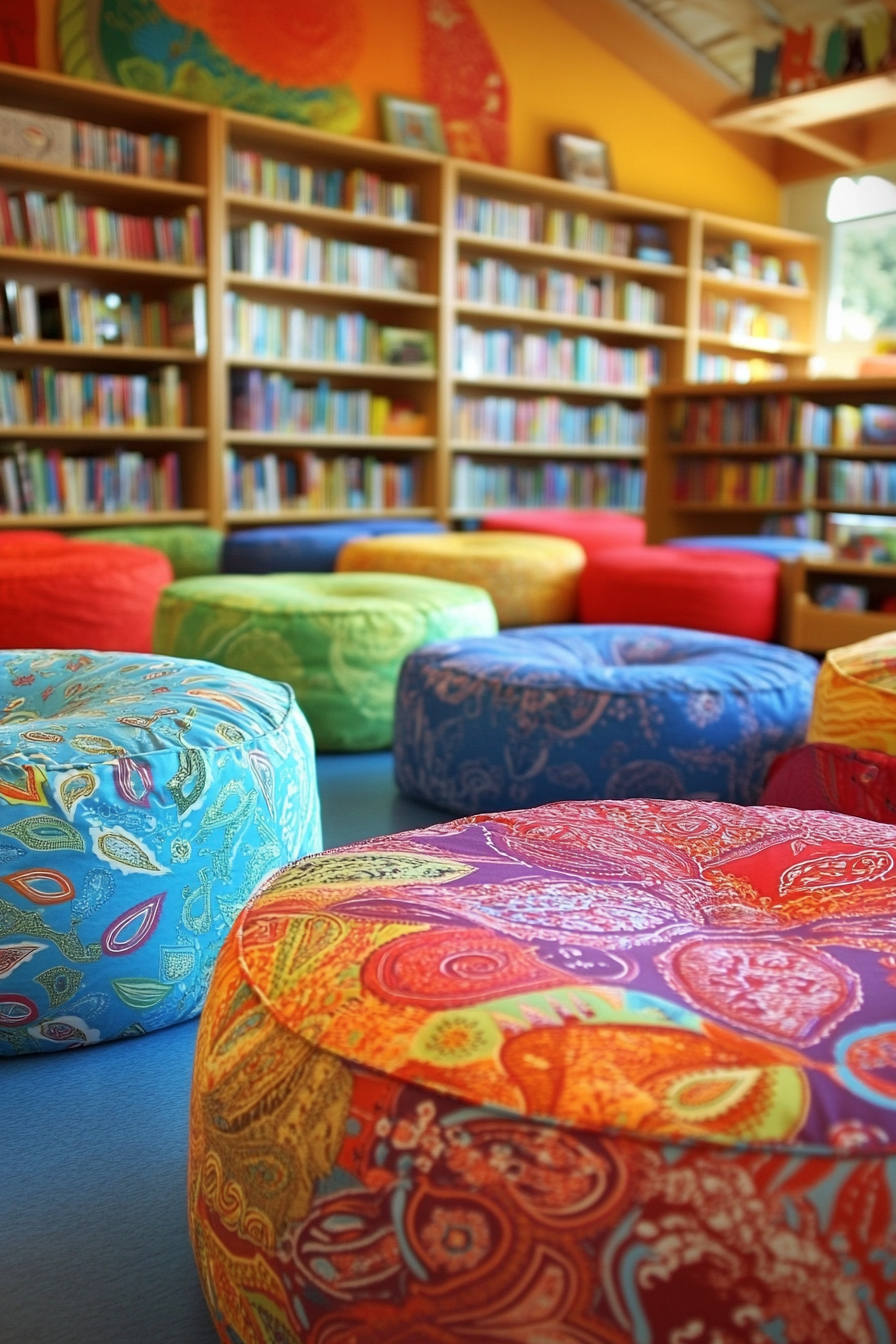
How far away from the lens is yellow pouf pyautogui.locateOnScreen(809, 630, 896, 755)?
1822 millimetres

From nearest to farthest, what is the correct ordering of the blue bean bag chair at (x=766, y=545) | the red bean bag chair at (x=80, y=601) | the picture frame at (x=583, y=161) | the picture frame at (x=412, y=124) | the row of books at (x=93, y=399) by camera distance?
the red bean bag chair at (x=80, y=601) → the blue bean bag chair at (x=766, y=545) → the row of books at (x=93, y=399) → the picture frame at (x=412, y=124) → the picture frame at (x=583, y=161)

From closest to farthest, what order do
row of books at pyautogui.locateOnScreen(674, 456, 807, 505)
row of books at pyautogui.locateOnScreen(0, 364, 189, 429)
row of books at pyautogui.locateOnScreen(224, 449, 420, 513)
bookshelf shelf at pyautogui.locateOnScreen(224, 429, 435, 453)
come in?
row of books at pyautogui.locateOnScreen(0, 364, 189, 429) < row of books at pyautogui.locateOnScreen(674, 456, 807, 505) < bookshelf shelf at pyautogui.locateOnScreen(224, 429, 435, 453) < row of books at pyautogui.locateOnScreen(224, 449, 420, 513)

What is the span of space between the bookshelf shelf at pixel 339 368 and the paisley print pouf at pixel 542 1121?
4.46 metres

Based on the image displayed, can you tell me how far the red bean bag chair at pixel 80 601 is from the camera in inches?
124

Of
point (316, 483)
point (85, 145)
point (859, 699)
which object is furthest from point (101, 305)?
point (859, 699)

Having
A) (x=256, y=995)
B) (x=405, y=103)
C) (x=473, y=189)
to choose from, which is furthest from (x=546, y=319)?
(x=256, y=995)

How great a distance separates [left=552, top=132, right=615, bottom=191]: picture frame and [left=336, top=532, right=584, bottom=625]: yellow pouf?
281 centimetres

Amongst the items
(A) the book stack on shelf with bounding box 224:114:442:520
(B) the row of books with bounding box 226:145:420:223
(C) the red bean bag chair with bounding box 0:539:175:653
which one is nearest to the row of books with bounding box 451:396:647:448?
(A) the book stack on shelf with bounding box 224:114:442:520

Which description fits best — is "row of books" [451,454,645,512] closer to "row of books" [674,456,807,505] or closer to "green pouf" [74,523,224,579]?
"row of books" [674,456,807,505]

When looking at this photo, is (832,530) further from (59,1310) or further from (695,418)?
(59,1310)

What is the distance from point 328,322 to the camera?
5.51m

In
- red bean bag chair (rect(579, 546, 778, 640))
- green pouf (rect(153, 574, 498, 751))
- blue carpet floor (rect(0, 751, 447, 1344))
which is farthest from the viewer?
red bean bag chair (rect(579, 546, 778, 640))

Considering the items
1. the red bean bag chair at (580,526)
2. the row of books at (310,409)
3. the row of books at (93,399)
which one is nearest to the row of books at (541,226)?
the row of books at (310,409)

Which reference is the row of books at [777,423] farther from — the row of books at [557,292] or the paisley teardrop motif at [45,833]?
the paisley teardrop motif at [45,833]
